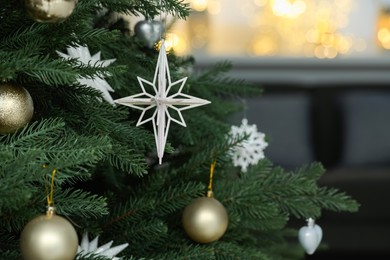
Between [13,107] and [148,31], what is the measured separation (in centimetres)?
25

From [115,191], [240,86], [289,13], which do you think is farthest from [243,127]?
[289,13]

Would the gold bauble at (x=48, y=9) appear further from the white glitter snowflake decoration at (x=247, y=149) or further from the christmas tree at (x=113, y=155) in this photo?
the white glitter snowflake decoration at (x=247, y=149)

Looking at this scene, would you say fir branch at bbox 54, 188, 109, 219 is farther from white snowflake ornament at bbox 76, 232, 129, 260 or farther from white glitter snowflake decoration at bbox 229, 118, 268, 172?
white glitter snowflake decoration at bbox 229, 118, 268, 172

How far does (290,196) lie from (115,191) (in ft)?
0.64

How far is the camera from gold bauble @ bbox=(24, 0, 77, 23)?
0.45 metres

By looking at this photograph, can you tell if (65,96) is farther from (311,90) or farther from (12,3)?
(311,90)

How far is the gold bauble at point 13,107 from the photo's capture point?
48 centimetres

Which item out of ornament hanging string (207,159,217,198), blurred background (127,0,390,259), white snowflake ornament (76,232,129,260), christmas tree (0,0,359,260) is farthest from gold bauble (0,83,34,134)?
blurred background (127,0,390,259)

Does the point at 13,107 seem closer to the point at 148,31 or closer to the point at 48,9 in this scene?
the point at 48,9

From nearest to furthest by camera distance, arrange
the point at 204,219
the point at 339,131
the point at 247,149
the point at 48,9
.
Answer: the point at 48,9
the point at 204,219
the point at 247,149
the point at 339,131

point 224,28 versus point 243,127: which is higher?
point 224,28

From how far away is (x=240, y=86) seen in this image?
2.62 feet

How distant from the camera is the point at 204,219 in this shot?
61 cm

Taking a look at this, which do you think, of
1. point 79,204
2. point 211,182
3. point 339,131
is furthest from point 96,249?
point 339,131
